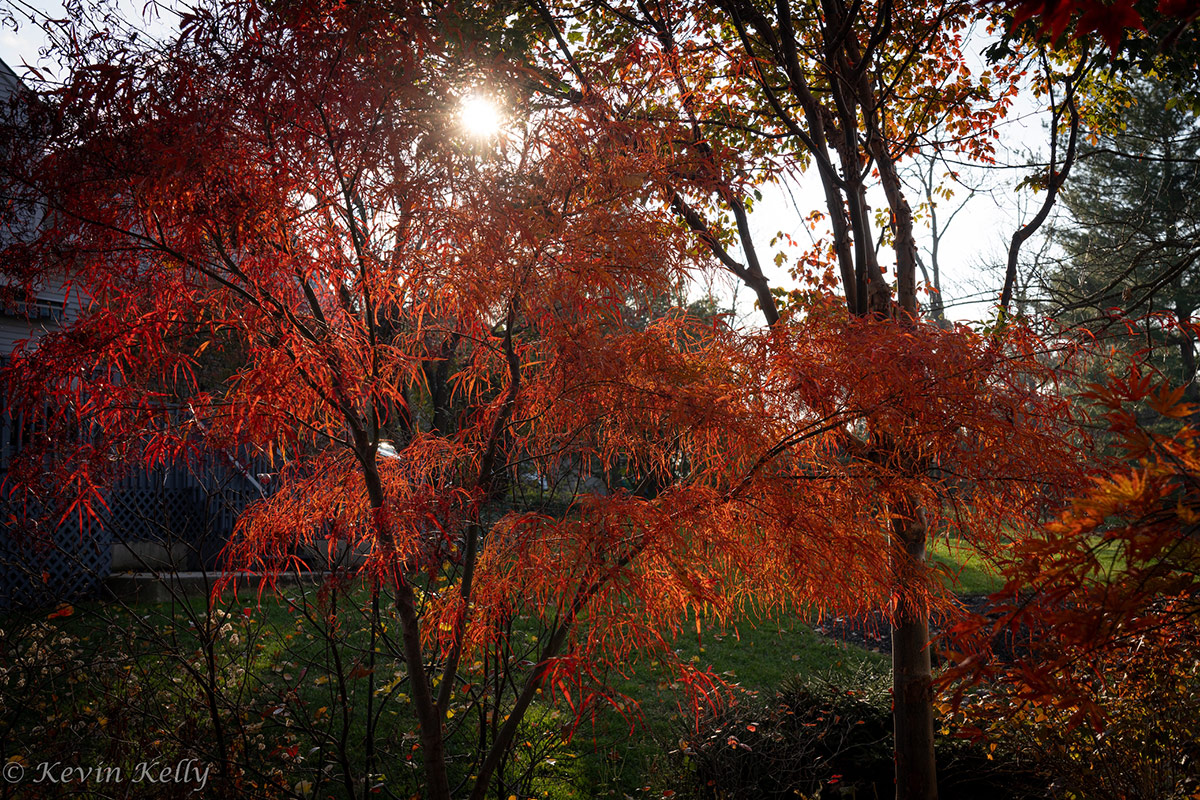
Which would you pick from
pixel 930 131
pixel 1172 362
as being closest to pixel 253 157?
pixel 930 131

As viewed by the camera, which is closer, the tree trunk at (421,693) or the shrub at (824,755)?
the tree trunk at (421,693)

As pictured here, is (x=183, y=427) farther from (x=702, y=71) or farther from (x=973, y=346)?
(x=702, y=71)

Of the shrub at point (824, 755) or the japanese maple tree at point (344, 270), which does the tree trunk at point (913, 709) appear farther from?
the japanese maple tree at point (344, 270)

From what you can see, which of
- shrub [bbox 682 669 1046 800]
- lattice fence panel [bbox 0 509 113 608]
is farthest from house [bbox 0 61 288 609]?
shrub [bbox 682 669 1046 800]

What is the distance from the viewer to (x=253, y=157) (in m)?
2.66

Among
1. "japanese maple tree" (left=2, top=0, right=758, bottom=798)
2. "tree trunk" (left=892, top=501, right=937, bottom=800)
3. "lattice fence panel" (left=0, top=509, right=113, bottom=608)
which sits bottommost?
"tree trunk" (left=892, top=501, right=937, bottom=800)

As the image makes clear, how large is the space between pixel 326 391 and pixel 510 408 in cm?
84

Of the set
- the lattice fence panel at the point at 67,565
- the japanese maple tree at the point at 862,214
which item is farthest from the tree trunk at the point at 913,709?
the lattice fence panel at the point at 67,565

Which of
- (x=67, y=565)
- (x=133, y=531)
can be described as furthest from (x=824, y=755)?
(x=133, y=531)

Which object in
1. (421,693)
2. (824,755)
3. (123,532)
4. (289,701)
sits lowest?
(824,755)

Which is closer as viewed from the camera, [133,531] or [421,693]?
[421,693]

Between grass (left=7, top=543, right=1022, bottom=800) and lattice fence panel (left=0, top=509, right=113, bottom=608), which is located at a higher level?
lattice fence panel (left=0, top=509, right=113, bottom=608)

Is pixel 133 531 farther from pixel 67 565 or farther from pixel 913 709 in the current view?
pixel 913 709

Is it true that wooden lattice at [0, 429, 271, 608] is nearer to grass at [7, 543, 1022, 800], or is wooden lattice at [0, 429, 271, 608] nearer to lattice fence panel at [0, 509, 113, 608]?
lattice fence panel at [0, 509, 113, 608]
